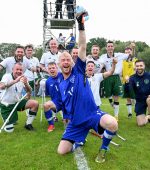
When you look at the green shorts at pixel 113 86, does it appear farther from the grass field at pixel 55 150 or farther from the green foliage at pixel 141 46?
the green foliage at pixel 141 46

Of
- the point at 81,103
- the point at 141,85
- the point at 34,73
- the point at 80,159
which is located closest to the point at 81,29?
the point at 81,103

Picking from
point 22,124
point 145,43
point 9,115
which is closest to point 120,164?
point 9,115

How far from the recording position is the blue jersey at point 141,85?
356 inches

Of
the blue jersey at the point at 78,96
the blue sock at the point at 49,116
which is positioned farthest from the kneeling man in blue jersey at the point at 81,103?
the blue sock at the point at 49,116

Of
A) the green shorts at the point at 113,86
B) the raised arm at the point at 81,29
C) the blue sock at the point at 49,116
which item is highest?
the raised arm at the point at 81,29

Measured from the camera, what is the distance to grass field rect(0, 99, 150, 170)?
17.4 feet

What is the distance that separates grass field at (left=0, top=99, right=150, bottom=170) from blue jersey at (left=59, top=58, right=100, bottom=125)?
0.77 metres

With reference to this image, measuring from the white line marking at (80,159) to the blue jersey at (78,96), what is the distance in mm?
616

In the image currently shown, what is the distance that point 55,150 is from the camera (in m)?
6.26

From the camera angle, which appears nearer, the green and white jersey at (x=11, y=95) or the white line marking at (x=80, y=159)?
the white line marking at (x=80, y=159)

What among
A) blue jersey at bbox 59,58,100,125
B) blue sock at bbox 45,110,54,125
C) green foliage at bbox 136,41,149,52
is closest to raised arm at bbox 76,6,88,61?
blue jersey at bbox 59,58,100,125

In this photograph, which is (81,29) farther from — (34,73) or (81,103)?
(34,73)

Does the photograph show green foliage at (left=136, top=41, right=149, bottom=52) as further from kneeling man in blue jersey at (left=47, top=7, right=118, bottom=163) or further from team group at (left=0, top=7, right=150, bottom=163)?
kneeling man in blue jersey at (left=47, top=7, right=118, bottom=163)

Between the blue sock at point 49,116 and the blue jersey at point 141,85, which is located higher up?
the blue jersey at point 141,85
